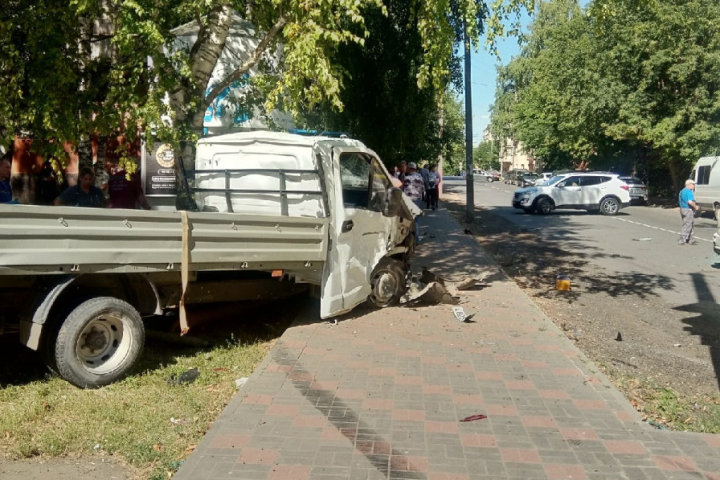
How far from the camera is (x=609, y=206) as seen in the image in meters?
26.4

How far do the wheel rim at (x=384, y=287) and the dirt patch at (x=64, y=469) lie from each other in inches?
179

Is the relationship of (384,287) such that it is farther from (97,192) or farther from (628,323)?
(97,192)

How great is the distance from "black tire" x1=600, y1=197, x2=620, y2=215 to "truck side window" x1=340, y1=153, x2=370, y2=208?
2046 cm

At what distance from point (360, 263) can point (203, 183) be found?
206 cm

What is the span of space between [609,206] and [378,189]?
20.4 m

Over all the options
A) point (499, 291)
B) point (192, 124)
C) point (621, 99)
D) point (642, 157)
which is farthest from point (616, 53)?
point (192, 124)

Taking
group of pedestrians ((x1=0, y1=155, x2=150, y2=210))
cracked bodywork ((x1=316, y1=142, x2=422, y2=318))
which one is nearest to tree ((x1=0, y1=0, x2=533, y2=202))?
group of pedestrians ((x1=0, y1=155, x2=150, y2=210))

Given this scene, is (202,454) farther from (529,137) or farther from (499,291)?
(529,137)

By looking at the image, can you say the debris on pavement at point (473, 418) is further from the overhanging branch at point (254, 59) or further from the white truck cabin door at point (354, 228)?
the overhanging branch at point (254, 59)

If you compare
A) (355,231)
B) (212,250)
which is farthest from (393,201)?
(212,250)

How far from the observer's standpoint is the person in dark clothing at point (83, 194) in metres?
7.74

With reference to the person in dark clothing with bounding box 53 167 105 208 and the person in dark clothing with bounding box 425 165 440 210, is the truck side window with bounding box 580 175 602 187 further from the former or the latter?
the person in dark clothing with bounding box 53 167 105 208

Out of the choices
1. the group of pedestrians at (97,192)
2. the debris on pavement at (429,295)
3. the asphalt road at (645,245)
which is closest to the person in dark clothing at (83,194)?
the group of pedestrians at (97,192)

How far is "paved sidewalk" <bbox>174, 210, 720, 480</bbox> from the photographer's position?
416cm
